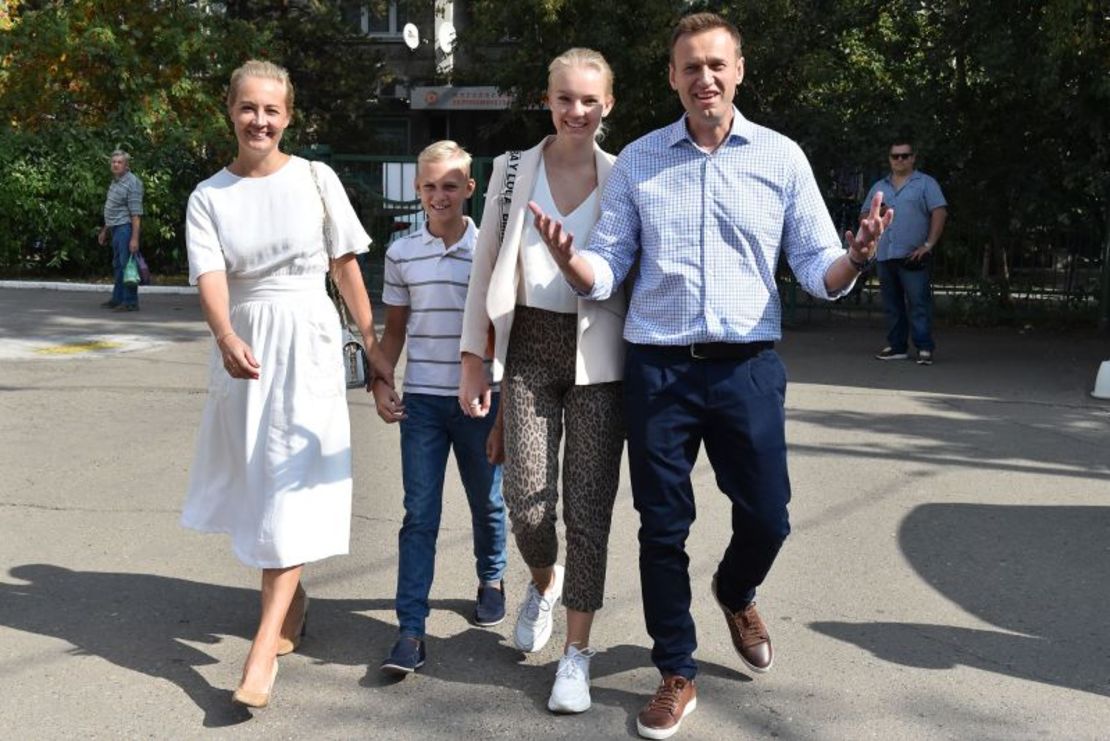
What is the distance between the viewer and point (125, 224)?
52.5 feet

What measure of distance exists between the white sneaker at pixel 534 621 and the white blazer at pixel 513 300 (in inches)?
32.3

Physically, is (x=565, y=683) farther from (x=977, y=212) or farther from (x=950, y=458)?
(x=977, y=212)

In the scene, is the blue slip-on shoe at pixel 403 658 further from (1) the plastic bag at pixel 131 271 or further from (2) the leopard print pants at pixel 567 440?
(1) the plastic bag at pixel 131 271

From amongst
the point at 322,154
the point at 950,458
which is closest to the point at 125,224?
the point at 322,154

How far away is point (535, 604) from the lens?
191 inches

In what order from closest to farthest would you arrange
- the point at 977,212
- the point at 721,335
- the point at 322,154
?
1. the point at 721,335
2. the point at 977,212
3. the point at 322,154

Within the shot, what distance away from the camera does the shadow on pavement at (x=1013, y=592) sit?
15.9ft

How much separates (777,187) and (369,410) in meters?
5.95

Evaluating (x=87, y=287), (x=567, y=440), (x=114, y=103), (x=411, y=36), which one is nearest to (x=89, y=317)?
(x=87, y=287)

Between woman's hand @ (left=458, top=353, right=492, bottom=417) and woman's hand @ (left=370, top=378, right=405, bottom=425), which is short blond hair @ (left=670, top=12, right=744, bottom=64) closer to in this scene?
woman's hand @ (left=458, top=353, right=492, bottom=417)

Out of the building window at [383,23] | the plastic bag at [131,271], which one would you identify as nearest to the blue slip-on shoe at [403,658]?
the plastic bag at [131,271]

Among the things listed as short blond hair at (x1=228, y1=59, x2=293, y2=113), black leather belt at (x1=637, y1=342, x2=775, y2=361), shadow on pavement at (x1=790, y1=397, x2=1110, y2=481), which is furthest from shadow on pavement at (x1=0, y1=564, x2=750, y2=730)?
shadow on pavement at (x1=790, y1=397, x2=1110, y2=481)

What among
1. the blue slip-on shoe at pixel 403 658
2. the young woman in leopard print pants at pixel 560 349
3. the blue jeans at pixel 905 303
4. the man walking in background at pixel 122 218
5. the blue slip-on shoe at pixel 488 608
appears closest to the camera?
the young woman in leopard print pants at pixel 560 349

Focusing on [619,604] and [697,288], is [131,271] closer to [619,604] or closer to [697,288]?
[619,604]
